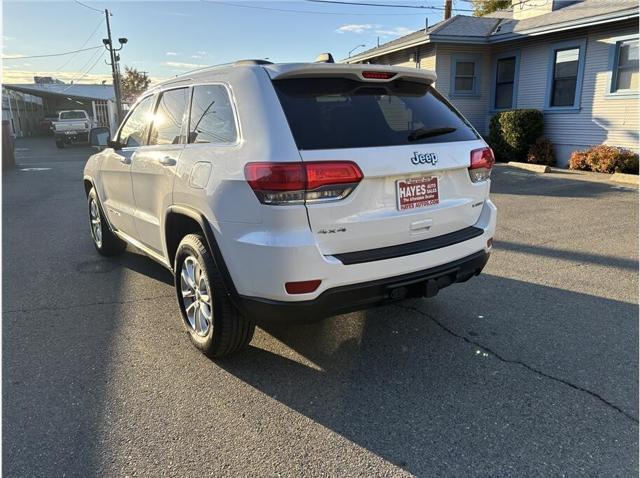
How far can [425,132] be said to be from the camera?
3.19 m

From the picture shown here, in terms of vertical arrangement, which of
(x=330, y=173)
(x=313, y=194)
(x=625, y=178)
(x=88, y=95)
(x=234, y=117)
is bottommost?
(x=625, y=178)

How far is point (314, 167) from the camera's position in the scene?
106 inches

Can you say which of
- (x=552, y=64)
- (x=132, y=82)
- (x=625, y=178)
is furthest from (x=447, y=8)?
(x=132, y=82)

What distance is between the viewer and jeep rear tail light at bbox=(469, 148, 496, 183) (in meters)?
3.38

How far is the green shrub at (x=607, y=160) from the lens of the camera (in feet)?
37.8

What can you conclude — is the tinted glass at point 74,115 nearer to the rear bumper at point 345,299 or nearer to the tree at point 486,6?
the tree at point 486,6

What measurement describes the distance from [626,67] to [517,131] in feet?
9.59

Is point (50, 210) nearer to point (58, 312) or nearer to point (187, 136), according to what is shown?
point (58, 312)

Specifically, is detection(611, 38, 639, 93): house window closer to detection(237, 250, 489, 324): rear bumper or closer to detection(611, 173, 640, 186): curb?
detection(611, 173, 640, 186): curb

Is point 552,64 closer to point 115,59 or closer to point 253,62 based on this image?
point 253,62

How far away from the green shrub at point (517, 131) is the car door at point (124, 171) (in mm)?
11804

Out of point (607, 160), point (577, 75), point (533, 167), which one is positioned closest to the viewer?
point (607, 160)

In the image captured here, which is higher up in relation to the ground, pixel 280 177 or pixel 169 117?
pixel 169 117

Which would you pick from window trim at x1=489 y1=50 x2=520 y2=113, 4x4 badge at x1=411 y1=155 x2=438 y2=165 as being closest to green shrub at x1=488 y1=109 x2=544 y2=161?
window trim at x1=489 y1=50 x2=520 y2=113
